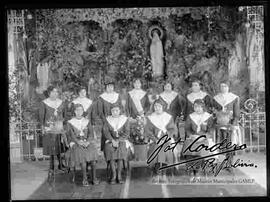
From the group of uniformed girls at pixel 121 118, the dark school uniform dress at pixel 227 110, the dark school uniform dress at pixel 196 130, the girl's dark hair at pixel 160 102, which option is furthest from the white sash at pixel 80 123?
the dark school uniform dress at pixel 227 110

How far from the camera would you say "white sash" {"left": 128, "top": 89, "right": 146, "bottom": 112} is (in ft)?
5.78

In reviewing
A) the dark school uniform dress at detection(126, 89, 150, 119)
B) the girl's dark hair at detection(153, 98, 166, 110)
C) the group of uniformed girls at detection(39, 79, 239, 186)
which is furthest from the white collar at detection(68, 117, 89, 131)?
the girl's dark hair at detection(153, 98, 166, 110)

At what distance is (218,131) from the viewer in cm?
176

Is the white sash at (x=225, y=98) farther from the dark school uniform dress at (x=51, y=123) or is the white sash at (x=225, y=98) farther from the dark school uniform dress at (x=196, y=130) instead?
the dark school uniform dress at (x=51, y=123)

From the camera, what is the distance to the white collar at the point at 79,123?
1758 mm

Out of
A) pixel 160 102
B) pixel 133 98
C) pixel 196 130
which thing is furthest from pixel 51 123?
pixel 196 130

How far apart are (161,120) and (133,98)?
142 mm

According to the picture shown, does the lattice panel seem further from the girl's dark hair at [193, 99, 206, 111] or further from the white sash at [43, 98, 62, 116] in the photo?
the girl's dark hair at [193, 99, 206, 111]

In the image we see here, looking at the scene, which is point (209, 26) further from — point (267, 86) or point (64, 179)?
point (64, 179)

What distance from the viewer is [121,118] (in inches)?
69.2

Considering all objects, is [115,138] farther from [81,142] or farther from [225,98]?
[225,98]

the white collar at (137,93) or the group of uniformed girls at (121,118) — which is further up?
the white collar at (137,93)

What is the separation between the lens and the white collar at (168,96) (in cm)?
176
